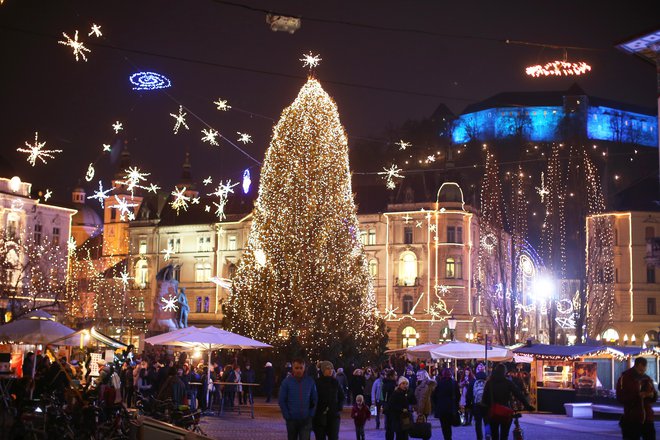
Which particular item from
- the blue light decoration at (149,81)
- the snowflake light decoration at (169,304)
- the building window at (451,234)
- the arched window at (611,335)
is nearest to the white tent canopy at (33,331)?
the blue light decoration at (149,81)

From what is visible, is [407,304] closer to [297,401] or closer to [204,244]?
[204,244]

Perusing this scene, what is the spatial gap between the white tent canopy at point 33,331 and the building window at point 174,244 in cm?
5875

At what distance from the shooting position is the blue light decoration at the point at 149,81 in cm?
2003

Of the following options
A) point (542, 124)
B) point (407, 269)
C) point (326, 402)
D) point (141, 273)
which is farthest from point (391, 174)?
point (542, 124)

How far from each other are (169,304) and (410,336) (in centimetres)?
3101

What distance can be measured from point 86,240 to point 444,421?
8871 centimetres

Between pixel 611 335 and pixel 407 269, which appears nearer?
pixel 407 269

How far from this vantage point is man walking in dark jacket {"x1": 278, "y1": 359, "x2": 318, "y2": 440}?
12312 mm

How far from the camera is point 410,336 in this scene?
2586 inches

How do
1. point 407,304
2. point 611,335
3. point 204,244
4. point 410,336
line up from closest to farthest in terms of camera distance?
1. point 410,336
2. point 407,304
3. point 611,335
4. point 204,244

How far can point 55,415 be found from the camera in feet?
44.1

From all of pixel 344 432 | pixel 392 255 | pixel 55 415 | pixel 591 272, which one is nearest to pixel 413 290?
pixel 392 255

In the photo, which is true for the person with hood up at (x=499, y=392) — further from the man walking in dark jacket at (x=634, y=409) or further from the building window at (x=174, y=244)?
the building window at (x=174, y=244)

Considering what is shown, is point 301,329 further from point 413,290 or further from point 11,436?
point 413,290
